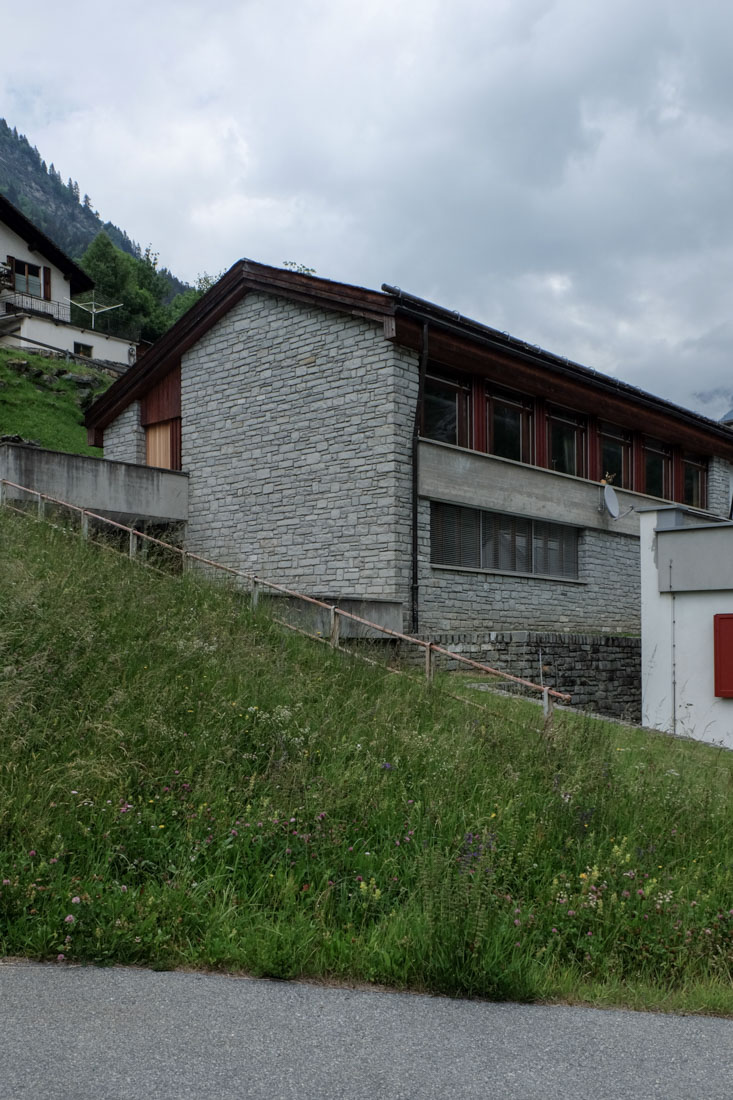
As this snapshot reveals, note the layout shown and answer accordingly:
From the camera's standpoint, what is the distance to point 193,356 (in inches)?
882

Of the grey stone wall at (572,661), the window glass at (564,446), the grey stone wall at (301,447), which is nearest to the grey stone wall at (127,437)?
the grey stone wall at (301,447)

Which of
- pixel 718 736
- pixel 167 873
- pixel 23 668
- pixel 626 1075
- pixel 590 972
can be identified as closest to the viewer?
pixel 626 1075

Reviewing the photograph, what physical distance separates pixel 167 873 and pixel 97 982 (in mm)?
1099

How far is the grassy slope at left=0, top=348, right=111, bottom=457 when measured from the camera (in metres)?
38.3

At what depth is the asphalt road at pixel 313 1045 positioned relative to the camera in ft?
12.5

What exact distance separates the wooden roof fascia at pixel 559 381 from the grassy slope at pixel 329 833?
1052 centimetres

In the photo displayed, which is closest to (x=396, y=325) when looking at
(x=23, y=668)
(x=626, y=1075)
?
(x=23, y=668)

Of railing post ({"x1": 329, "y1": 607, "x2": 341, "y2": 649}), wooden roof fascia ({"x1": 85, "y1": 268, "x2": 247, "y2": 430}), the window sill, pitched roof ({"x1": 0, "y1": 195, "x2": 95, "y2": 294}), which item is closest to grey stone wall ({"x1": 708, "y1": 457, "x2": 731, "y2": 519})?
the window sill

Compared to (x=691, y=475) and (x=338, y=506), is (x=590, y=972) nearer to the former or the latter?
(x=338, y=506)

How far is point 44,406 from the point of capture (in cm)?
4222

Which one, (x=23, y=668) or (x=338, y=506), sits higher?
(x=338, y=506)

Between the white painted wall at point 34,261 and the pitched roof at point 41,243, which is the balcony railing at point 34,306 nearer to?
the white painted wall at point 34,261

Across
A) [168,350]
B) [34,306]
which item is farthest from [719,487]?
[34,306]

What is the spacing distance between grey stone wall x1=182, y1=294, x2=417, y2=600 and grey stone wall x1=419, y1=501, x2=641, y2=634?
34.8 inches
